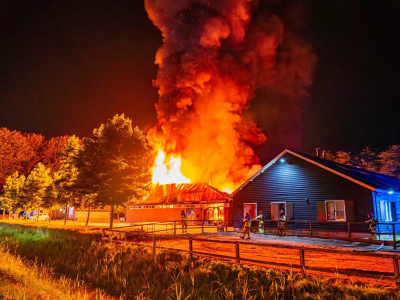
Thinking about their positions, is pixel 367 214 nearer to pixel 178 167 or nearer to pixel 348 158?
pixel 348 158

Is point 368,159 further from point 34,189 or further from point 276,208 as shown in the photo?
point 34,189

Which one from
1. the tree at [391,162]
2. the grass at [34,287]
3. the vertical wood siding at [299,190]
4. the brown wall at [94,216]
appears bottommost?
the grass at [34,287]

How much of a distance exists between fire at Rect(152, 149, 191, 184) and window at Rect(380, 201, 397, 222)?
1566 inches

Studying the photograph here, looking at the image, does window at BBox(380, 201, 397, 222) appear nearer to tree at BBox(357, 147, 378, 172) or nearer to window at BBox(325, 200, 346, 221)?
window at BBox(325, 200, 346, 221)

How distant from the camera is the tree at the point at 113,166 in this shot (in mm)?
24406

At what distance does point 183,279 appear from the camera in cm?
862

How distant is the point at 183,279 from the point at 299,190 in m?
17.8

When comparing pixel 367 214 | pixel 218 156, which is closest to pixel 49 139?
pixel 218 156

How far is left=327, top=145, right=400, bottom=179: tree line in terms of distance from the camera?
4922cm

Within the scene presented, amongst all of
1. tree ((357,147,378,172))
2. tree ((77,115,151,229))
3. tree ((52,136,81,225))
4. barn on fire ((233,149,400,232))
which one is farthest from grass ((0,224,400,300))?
tree ((357,147,378,172))

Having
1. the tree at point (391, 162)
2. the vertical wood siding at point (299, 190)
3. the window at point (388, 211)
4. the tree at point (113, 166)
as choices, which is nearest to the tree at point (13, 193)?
the tree at point (113, 166)

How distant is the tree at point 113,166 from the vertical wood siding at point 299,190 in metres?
9.14

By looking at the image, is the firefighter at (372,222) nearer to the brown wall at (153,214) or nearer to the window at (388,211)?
the window at (388,211)

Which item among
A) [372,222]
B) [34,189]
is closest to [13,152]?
[34,189]
